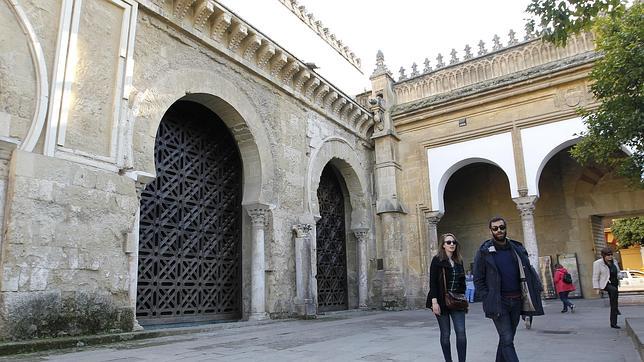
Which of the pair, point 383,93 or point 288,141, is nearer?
point 288,141

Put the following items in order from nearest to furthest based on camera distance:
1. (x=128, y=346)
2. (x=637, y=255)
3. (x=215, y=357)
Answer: (x=215, y=357)
(x=128, y=346)
(x=637, y=255)

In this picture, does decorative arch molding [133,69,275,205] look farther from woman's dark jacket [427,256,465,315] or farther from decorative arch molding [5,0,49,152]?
woman's dark jacket [427,256,465,315]

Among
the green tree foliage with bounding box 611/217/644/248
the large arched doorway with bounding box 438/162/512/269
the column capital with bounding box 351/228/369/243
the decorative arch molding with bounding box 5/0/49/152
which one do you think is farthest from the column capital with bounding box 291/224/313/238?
the green tree foliage with bounding box 611/217/644/248

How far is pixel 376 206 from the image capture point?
13078mm

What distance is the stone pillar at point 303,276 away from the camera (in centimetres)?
905

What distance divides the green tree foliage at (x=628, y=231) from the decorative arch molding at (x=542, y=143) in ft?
57.1

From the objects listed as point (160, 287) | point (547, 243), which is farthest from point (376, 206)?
point (160, 287)

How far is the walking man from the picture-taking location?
341 cm

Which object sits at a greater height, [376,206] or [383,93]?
[383,93]

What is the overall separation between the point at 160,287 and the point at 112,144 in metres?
2.49

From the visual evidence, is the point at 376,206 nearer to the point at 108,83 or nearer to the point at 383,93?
the point at 383,93

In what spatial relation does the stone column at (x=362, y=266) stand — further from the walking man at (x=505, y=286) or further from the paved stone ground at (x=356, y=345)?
the walking man at (x=505, y=286)

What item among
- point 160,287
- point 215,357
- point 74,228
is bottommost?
point 215,357

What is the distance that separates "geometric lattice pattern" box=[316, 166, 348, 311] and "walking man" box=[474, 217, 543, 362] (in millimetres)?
8032
